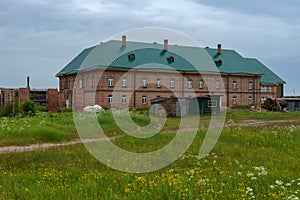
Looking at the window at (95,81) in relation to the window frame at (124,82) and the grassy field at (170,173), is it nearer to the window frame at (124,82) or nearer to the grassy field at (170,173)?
Answer: the window frame at (124,82)

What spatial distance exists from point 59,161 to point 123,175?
108 inches

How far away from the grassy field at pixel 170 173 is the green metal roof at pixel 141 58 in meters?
30.9

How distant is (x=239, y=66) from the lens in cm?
5572

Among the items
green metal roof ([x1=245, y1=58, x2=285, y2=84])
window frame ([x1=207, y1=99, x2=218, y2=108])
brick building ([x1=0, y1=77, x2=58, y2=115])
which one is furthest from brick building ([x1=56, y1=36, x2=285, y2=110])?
window frame ([x1=207, y1=99, x2=218, y2=108])

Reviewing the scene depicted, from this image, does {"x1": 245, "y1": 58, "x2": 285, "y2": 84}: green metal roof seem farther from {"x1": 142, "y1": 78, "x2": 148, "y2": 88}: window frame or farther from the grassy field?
the grassy field

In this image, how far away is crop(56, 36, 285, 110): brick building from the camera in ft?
148

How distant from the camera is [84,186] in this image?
697 cm

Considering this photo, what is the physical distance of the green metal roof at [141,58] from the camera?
4520cm

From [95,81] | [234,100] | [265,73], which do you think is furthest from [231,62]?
[95,81]

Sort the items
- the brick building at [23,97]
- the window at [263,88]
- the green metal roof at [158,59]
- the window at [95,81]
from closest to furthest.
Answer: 1. the brick building at [23,97]
2. the window at [95,81]
3. the green metal roof at [158,59]
4. the window at [263,88]

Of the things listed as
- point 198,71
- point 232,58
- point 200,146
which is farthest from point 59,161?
point 232,58

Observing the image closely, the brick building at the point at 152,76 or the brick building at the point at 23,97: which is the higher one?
the brick building at the point at 152,76

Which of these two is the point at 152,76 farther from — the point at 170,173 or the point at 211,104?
the point at 170,173

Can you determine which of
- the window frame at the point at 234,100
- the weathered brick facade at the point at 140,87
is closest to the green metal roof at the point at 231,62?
the weathered brick facade at the point at 140,87
